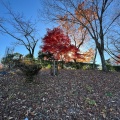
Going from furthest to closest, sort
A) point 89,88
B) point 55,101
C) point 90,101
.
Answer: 1. point 89,88
2. point 90,101
3. point 55,101

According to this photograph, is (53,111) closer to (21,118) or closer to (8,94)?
(21,118)

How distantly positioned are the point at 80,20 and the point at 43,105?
893 centimetres

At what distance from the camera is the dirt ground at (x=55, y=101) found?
369cm

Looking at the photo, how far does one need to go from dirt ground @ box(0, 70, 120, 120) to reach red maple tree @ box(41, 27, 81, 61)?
270 inches

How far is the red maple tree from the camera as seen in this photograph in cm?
1256

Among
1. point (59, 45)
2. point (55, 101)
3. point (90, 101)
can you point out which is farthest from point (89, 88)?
point (59, 45)

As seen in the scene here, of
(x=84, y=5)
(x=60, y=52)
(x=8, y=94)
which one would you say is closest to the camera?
(x=8, y=94)

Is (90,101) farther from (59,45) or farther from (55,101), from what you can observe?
(59,45)

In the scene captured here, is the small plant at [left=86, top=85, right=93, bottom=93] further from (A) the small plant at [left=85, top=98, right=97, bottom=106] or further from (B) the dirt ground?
(A) the small plant at [left=85, top=98, right=97, bottom=106]

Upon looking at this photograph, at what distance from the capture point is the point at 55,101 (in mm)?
4379

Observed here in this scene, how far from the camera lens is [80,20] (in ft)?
38.0

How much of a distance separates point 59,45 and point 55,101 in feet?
27.7

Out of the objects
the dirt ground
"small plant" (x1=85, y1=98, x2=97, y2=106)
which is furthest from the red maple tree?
"small plant" (x1=85, y1=98, x2=97, y2=106)

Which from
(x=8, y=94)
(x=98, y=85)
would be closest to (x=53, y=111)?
(x=8, y=94)
